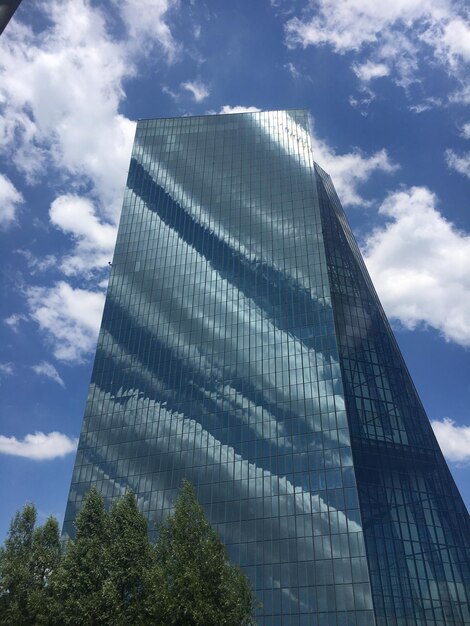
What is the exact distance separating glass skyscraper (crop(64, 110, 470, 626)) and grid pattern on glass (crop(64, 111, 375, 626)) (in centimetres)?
28

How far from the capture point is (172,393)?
105 m

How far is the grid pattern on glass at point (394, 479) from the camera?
259 feet

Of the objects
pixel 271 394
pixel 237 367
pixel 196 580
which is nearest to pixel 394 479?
pixel 271 394

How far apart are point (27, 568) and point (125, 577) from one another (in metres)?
10.6

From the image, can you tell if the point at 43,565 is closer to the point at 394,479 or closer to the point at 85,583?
the point at 85,583

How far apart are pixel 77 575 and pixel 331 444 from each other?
45759mm

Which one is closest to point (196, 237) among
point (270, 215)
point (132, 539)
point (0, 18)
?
point (270, 215)

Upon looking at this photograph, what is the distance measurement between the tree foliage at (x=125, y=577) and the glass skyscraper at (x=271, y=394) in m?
32.7

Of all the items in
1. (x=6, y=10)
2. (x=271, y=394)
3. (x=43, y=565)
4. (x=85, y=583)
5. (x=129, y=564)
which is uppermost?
(x=271, y=394)

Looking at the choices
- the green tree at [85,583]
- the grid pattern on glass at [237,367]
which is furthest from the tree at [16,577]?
the grid pattern on glass at [237,367]

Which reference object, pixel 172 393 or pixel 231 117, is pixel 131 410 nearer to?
pixel 172 393

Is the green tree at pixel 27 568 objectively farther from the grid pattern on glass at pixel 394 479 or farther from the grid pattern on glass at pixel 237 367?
the grid pattern on glass at pixel 394 479

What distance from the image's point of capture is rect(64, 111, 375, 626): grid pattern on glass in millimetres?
81625

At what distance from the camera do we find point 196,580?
151 ft
